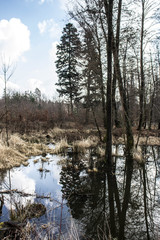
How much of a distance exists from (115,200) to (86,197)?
2.20 feet

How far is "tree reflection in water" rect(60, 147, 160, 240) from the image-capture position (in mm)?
2850

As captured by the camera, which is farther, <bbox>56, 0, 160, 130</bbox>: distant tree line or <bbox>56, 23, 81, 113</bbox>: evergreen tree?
<bbox>56, 23, 81, 113</bbox>: evergreen tree

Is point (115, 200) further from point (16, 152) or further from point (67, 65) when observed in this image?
point (67, 65)

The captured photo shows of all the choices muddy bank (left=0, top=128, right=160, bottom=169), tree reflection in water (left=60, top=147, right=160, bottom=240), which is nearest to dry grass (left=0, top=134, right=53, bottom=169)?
muddy bank (left=0, top=128, right=160, bottom=169)

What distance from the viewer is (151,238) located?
8.59 ft

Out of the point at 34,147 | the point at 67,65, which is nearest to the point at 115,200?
the point at 34,147

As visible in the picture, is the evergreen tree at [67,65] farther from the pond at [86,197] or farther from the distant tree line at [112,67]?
the pond at [86,197]

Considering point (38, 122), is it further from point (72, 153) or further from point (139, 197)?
point (139, 197)

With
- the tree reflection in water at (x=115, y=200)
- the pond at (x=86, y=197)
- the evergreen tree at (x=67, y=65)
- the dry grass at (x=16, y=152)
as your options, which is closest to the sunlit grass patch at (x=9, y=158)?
the dry grass at (x=16, y=152)

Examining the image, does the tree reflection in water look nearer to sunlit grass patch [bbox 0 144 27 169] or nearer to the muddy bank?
the muddy bank

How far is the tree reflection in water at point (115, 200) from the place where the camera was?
2.85 meters

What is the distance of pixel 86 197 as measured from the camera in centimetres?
401

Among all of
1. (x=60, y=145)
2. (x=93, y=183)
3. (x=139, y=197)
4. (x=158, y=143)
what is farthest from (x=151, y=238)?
(x=158, y=143)

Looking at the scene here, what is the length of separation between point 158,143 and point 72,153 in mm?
5962
